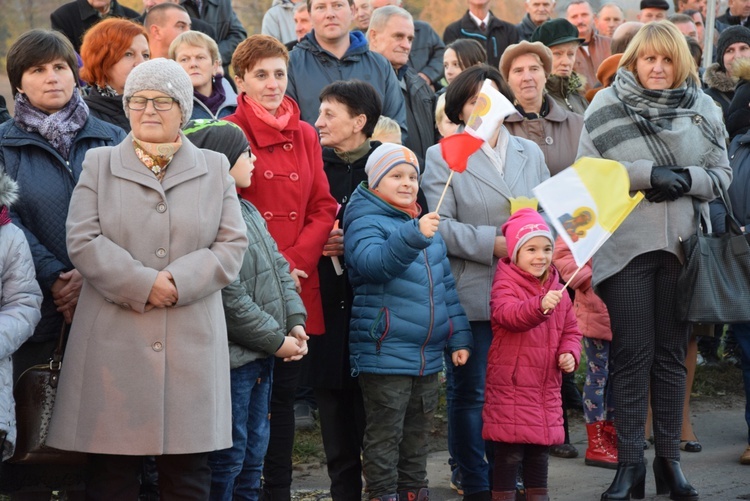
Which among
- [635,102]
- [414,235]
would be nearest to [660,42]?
[635,102]

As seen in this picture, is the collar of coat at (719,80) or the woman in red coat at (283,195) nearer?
the woman in red coat at (283,195)

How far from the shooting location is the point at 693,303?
19.7 feet

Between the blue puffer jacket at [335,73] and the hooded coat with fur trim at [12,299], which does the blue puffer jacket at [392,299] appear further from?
the blue puffer jacket at [335,73]

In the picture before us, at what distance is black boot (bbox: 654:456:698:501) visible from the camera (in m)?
6.13

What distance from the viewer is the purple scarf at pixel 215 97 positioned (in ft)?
22.9

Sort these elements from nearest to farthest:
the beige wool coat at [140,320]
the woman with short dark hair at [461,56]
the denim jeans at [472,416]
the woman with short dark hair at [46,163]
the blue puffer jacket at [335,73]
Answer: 1. the beige wool coat at [140,320]
2. the woman with short dark hair at [46,163]
3. the denim jeans at [472,416]
4. the blue puffer jacket at [335,73]
5. the woman with short dark hair at [461,56]

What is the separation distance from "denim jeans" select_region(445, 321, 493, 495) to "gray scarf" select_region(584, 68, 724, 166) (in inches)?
48.4

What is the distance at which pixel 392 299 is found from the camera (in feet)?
17.9

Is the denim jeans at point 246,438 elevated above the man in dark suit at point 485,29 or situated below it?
below

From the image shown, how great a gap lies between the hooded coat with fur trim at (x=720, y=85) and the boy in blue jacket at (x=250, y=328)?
177 inches

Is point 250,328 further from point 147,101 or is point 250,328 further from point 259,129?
point 259,129

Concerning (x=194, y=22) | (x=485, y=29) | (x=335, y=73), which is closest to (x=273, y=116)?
(x=335, y=73)

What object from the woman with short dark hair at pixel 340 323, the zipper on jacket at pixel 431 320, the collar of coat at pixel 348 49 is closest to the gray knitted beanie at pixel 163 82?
the woman with short dark hair at pixel 340 323

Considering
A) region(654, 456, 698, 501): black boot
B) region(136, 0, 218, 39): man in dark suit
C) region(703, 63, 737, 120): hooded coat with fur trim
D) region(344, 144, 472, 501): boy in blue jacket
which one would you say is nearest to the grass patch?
region(344, 144, 472, 501): boy in blue jacket
